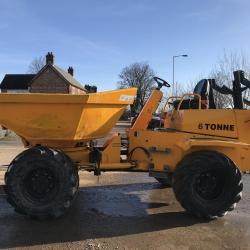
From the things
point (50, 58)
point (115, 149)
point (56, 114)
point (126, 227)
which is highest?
point (50, 58)

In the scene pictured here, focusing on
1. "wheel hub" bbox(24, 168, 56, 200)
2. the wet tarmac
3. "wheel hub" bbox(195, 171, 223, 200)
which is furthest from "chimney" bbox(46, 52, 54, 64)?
"wheel hub" bbox(195, 171, 223, 200)

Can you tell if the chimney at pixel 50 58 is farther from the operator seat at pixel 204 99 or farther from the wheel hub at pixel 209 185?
the wheel hub at pixel 209 185

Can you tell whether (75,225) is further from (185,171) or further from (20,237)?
(185,171)

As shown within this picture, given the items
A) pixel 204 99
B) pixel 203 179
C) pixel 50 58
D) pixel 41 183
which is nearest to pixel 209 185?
pixel 203 179

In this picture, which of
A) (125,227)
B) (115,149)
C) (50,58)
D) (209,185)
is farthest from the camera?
(50,58)

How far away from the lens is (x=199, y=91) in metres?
7.77

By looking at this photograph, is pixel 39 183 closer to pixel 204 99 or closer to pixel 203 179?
pixel 203 179

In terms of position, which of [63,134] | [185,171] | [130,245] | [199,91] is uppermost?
[199,91]

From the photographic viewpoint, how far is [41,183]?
6945 mm

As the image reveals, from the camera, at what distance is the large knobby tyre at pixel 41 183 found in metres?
6.73

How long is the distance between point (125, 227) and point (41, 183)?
150 centimetres

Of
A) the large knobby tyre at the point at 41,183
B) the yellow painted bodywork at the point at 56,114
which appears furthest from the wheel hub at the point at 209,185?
the large knobby tyre at the point at 41,183

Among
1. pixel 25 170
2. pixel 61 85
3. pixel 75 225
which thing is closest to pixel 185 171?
pixel 75 225

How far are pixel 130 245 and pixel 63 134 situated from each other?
7.30ft
